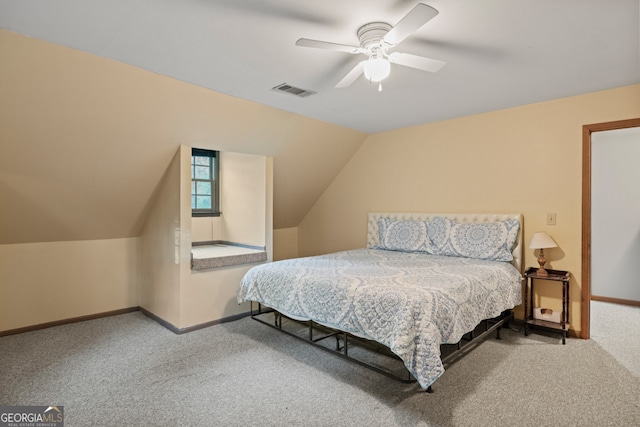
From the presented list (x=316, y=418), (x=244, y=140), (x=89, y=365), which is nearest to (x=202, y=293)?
(x=89, y=365)

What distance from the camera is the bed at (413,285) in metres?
2.07

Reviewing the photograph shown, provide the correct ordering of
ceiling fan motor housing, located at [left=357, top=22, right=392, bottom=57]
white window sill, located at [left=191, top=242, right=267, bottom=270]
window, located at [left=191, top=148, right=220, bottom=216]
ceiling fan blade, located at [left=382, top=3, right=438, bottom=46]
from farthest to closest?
window, located at [left=191, top=148, right=220, bottom=216], white window sill, located at [left=191, top=242, right=267, bottom=270], ceiling fan motor housing, located at [left=357, top=22, right=392, bottom=57], ceiling fan blade, located at [left=382, top=3, right=438, bottom=46]

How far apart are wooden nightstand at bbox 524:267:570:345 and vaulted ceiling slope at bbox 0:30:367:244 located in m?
2.78

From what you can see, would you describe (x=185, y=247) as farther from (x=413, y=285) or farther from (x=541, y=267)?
(x=541, y=267)

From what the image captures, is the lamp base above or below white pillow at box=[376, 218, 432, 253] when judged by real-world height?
below

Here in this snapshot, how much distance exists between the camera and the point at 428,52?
7.89ft

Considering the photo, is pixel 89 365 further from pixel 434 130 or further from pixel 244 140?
pixel 434 130

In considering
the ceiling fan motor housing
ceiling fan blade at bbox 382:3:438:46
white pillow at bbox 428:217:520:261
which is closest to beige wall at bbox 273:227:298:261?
white pillow at bbox 428:217:520:261

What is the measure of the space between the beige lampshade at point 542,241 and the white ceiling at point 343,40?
4.43 ft

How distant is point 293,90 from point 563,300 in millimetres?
3190

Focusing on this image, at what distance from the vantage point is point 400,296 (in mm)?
2172

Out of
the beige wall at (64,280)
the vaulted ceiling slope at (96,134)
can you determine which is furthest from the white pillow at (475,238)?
the beige wall at (64,280)

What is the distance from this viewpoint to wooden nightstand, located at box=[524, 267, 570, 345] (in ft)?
10.3

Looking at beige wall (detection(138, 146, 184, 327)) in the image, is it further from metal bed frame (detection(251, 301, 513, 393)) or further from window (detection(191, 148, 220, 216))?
metal bed frame (detection(251, 301, 513, 393))
